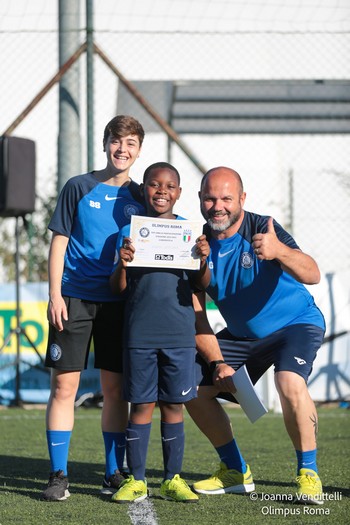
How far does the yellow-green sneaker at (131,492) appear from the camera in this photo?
4.26m

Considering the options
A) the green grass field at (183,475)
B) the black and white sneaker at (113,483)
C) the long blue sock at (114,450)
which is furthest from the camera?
the long blue sock at (114,450)

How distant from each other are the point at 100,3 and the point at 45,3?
1.71ft

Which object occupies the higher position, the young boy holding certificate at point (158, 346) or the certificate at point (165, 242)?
the certificate at point (165, 242)

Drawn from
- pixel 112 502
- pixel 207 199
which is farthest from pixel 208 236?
pixel 112 502

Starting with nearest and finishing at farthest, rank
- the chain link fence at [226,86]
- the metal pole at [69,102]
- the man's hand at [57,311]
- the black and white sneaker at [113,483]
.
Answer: the man's hand at [57,311], the black and white sneaker at [113,483], the metal pole at [69,102], the chain link fence at [226,86]

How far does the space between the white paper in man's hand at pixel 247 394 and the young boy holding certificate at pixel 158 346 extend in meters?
0.21

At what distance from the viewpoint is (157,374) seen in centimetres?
434

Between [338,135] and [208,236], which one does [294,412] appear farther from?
[338,135]

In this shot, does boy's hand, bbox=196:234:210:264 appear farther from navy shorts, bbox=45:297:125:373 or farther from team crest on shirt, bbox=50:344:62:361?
team crest on shirt, bbox=50:344:62:361

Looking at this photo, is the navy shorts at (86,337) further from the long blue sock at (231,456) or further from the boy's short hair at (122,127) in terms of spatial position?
the boy's short hair at (122,127)

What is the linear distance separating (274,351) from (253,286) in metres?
0.33

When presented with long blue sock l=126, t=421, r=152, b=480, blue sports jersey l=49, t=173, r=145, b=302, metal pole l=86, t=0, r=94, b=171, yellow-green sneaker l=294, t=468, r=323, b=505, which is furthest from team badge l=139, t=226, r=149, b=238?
metal pole l=86, t=0, r=94, b=171

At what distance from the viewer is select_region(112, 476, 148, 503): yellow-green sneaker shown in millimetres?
4258

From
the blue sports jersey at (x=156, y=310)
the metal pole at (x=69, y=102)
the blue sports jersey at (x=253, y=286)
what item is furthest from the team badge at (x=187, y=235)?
the metal pole at (x=69, y=102)
